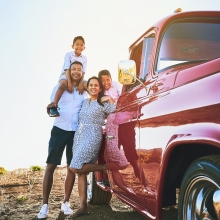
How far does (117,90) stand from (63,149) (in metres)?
1.21

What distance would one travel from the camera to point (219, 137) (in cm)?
203

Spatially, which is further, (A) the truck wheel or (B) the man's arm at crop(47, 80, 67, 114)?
(A) the truck wheel

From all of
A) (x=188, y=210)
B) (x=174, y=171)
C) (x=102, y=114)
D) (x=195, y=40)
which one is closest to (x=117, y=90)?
(x=102, y=114)

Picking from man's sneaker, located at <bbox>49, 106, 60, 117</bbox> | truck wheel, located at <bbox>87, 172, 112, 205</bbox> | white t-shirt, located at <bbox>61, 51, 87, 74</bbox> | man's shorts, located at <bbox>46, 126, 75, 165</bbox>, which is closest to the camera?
man's sneaker, located at <bbox>49, 106, 60, 117</bbox>

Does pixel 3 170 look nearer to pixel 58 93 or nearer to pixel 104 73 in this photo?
pixel 58 93

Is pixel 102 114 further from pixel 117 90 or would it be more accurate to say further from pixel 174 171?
pixel 174 171

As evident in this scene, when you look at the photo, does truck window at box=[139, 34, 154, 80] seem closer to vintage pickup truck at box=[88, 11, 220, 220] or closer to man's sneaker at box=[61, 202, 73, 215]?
vintage pickup truck at box=[88, 11, 220, 220]

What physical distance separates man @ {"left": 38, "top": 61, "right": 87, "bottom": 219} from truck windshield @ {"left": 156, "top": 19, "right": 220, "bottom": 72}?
2486 mm

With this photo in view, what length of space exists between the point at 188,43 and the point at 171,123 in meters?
1.27

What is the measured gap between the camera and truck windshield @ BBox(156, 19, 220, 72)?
363cm

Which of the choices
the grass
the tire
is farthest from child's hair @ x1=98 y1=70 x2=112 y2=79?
the grass

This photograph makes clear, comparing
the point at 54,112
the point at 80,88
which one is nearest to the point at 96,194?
the point at 54,112

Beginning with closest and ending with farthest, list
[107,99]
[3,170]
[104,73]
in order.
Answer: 1. [107,99]
2. [104,73]
3. [3,170]

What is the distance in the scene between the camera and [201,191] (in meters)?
2.38
